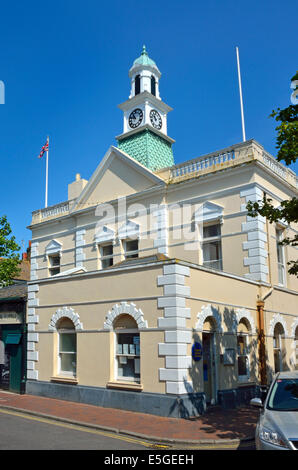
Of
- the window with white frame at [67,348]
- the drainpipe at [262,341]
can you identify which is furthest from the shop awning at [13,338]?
the drainpipe at [262,341]

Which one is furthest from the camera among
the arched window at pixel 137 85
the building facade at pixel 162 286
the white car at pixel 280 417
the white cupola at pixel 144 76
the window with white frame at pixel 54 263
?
the arched window at pixel 137 85

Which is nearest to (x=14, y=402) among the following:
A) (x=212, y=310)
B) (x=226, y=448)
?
(x=212, y=310)

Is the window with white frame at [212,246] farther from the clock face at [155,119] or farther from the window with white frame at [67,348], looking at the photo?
the clock face at [155,119]

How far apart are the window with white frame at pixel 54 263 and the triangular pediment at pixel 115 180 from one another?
318cm

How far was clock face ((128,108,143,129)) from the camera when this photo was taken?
85.0ft

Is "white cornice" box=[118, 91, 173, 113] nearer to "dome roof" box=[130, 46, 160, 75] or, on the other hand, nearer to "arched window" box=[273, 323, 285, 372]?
"dome roof" box=[130, 46, 160, 75]

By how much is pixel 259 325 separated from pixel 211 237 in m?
4.31

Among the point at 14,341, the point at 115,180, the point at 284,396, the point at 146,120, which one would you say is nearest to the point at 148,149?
the point at 146,120

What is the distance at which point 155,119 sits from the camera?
26.4 m

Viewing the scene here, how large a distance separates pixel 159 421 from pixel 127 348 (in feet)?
9.67

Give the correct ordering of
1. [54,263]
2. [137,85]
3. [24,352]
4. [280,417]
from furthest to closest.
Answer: [137,85] < [54,263] < [24,352] < [280,417]

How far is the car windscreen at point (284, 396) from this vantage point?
7.82m

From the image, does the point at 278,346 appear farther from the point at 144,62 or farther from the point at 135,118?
the point at 144,62
